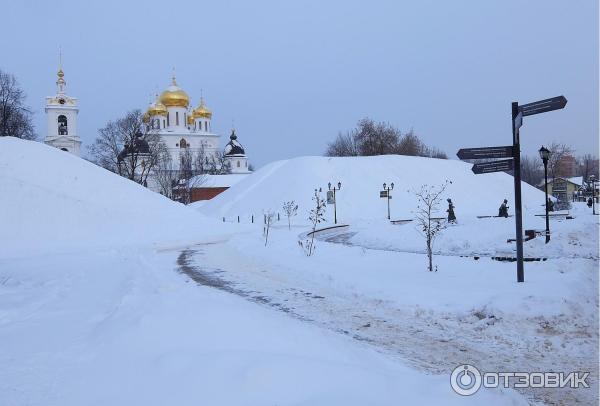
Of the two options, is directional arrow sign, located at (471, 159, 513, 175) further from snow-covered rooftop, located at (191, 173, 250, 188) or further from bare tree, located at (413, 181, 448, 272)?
snow-covered rooftop, located at (191, 173, 250, 188)

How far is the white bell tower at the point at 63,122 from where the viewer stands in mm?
67438

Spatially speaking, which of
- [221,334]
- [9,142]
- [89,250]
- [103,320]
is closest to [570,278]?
[221,334]

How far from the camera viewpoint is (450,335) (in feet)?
22.3

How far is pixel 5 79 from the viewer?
47.3 m

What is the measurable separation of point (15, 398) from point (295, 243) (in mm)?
15346

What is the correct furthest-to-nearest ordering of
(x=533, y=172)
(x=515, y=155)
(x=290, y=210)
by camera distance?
(x=533, y=172)
(x=290, y=210)
(x=515, y=155)

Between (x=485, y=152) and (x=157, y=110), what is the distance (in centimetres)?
8597

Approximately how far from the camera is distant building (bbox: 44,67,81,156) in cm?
6744

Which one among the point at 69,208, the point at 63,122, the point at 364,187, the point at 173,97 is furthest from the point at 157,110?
the point at 69,208

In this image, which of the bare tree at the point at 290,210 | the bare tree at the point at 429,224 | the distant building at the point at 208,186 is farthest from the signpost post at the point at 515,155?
the distant building at the point at 208,186

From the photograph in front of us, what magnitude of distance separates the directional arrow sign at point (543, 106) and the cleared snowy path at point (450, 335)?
136 inches

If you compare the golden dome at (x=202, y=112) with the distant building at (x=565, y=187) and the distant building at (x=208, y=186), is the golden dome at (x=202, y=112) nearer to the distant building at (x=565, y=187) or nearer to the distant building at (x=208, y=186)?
the distant building at (x=208, y=186)

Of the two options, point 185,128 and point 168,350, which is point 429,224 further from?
point 185,128

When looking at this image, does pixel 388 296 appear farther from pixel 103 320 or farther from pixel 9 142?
pixel 9 142
